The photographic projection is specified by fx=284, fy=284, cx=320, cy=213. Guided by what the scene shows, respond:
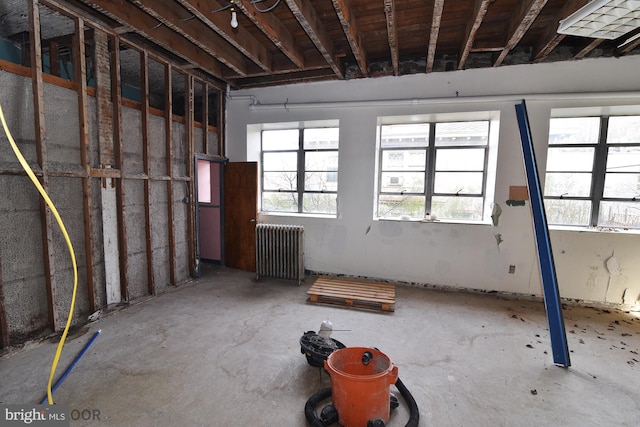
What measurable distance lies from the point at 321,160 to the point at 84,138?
3.13 meters

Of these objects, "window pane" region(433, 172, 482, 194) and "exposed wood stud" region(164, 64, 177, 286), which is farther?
"window pane" region(433, 172, 482, 194)

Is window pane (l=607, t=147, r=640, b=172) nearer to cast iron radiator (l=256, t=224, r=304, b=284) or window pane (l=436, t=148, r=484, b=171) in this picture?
window pane (l=436, t=148, r=484, b=171)

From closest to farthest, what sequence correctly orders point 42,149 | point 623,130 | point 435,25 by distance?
point 42,149 → point 435,25 → point 623,130

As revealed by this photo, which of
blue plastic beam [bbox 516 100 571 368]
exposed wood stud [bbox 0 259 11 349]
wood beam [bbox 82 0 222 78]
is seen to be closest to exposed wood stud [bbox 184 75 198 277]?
wood beam [bbox 82 0 222 78]

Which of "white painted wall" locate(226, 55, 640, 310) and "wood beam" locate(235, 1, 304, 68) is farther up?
"wood beam" locate(235, 1, 304, 68)

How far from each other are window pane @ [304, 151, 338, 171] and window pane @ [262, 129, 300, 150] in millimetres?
333

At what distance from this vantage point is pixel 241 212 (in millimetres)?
4938

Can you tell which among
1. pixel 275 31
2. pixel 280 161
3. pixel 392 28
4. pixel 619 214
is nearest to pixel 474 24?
pixel 392 28

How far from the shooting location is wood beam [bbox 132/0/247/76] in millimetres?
2803

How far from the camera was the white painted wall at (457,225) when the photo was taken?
3645 mm

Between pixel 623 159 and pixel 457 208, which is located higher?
pixel 623 159

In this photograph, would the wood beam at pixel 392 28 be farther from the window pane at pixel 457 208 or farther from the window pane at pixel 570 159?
the window pane at pixel 570 159

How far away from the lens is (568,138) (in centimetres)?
393

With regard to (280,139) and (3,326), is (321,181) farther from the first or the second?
(3,326)
